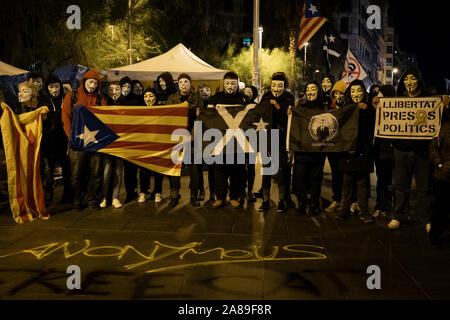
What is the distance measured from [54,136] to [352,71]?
265 inches

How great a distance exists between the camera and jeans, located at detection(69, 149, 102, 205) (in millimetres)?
6773

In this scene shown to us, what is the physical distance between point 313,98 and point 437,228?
2669 mm

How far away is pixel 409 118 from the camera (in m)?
5.69

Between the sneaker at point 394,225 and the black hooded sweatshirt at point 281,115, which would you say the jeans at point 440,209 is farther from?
the black hooded sweatshirt at point 281,115

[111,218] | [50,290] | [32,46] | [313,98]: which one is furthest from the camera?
[32,46]

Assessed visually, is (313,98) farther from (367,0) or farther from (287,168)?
(367,0)

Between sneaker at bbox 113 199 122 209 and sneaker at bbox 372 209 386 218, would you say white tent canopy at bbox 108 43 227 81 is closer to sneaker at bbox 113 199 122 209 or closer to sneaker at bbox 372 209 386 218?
sneaker at bbox 113 199 122 209

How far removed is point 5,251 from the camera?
4688mm

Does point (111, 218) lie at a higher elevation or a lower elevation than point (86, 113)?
lower

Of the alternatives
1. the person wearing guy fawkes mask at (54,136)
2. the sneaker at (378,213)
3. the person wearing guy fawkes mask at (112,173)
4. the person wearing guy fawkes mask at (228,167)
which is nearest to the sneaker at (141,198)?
the person wearing guy fawkes mask at (112,173)

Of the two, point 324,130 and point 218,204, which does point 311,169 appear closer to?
point 324,130

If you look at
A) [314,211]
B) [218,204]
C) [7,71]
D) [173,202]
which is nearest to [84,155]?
[173,202]

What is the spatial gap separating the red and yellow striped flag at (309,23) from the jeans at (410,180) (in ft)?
18.6
